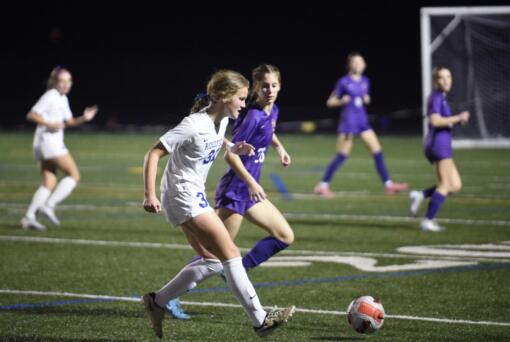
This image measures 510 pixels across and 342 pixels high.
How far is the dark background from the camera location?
46562 millimetres

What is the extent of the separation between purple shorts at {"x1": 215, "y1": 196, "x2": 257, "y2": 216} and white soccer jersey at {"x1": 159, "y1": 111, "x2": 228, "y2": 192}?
1.23m

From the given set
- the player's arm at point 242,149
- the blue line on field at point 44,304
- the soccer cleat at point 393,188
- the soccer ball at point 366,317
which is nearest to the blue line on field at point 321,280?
the blue line on field at point 44,304

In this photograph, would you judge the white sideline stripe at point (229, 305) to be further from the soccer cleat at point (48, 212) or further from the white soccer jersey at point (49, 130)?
the white soccer jersey at point (49, 130)

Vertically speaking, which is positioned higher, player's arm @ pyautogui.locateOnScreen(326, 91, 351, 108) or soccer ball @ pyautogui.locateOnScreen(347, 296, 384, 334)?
soccer ball @ pyautogui.locateOnScreen(347, 296, 384, 334)

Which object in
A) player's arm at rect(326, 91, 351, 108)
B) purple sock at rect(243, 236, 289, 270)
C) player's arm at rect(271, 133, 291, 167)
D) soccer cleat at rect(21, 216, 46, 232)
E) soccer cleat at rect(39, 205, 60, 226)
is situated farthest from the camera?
player's arm at rect(326, 91, 351, 108)

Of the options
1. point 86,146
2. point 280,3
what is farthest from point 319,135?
point 280,3

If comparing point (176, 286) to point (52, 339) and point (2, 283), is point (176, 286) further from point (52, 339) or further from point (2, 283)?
point (2, 283)

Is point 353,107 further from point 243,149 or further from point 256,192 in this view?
point 243,149

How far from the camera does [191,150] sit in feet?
21.8

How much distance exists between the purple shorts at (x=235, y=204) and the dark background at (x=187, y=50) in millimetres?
36285

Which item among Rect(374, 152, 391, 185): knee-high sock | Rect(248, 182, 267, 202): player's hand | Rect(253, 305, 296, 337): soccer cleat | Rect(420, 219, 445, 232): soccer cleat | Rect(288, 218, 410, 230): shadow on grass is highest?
Rect(248, 182, 267, 202): player's hand

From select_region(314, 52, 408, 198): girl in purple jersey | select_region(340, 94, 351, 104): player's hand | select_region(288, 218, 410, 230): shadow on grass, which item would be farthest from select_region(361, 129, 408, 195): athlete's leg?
select_region(288, 218, 410, 230): shadow on grass

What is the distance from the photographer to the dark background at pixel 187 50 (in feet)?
153

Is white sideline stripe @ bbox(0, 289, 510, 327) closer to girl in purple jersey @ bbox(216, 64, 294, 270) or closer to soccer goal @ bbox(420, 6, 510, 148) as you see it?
girl in purple jersey @ bbox(216, 64, 294, 270)
